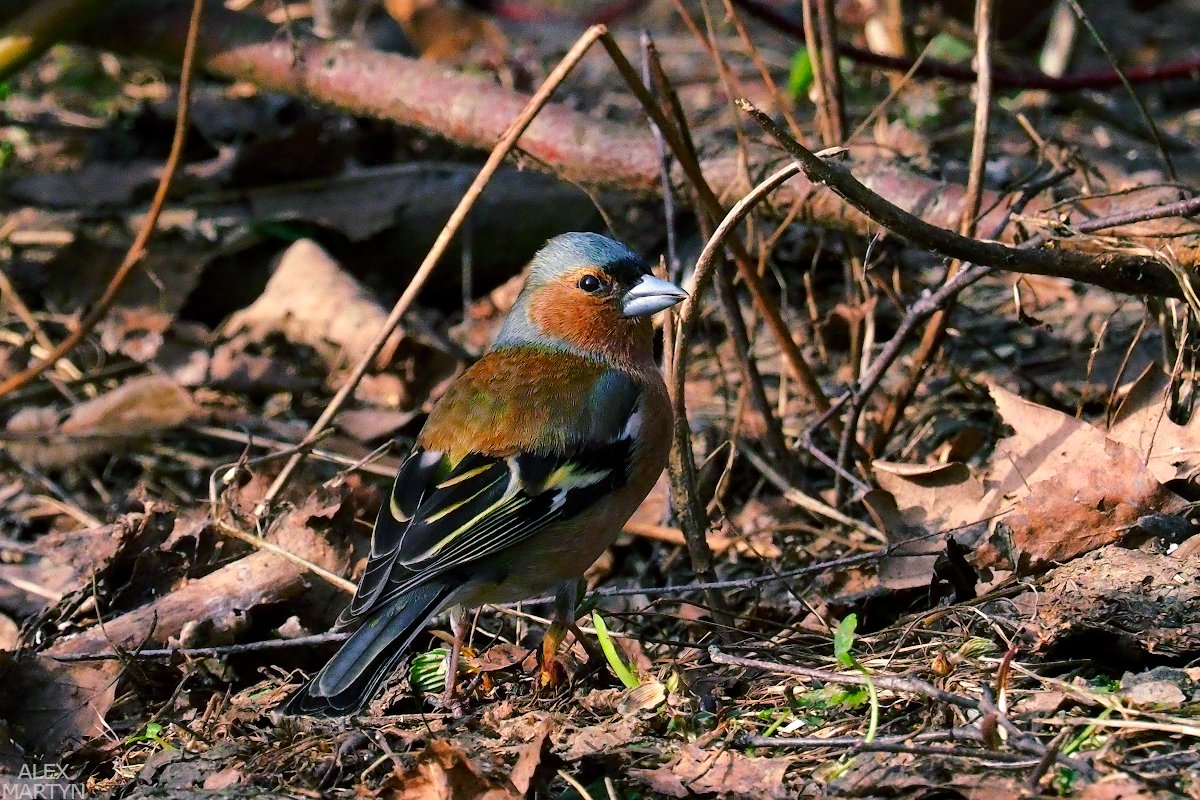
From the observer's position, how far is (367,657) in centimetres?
326

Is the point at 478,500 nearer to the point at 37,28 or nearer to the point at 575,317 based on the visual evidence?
the point at 575,317

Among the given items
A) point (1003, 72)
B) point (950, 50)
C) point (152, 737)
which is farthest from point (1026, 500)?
point (950, 50)

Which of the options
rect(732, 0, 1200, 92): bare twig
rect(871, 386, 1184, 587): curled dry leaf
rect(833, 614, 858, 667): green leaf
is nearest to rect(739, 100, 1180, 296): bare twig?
rect(871, 386, 1184, 587): curled dry leaf

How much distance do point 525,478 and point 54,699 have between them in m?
1.43

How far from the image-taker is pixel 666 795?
279 cm

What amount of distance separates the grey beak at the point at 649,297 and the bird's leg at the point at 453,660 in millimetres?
1114

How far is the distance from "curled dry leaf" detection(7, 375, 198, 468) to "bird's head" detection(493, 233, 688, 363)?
1.76 metres

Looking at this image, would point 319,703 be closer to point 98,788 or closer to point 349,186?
point 98,788

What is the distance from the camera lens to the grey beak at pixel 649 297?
4.05 meters

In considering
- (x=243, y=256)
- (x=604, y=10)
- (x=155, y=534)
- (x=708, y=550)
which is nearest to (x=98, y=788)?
(x=155, y=534)

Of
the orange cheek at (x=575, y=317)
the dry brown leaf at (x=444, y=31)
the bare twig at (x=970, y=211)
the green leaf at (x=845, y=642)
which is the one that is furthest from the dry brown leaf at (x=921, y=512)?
the dry brown leaf at (x=444, y=31)

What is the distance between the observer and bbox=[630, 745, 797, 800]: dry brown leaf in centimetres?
272

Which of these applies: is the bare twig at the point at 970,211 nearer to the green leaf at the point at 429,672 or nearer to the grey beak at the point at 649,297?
the grey beak at the point at 649,297

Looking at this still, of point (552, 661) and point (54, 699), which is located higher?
point (552, 661)
